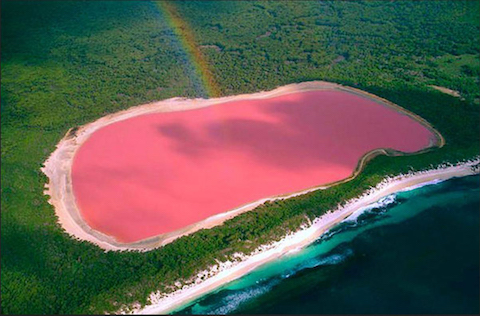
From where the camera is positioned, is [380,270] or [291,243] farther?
[291,243]

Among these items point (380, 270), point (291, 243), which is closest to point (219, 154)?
point (291, 243)

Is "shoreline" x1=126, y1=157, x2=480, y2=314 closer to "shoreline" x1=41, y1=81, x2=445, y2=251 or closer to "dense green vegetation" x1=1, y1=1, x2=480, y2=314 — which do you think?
"dense green vegetation" x1=1, y1=1, x2=480, y2=314

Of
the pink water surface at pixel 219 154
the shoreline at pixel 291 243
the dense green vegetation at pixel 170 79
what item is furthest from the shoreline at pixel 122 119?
the shoreline at pixel 291 243

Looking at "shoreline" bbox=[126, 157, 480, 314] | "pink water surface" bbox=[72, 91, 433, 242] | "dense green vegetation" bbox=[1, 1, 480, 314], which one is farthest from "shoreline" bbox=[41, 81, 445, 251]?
"shoreline" bbox=[126, 157, 480, 314]

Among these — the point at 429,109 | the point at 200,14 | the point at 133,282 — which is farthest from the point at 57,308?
the point at 200,14

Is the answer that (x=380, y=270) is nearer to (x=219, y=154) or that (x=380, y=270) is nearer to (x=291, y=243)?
(x=291, y=243)

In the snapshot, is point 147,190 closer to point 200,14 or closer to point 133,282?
point 133,282

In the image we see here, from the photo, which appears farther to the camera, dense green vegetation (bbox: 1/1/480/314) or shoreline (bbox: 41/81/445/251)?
shoreline (bbox: 41/81/445/251)
